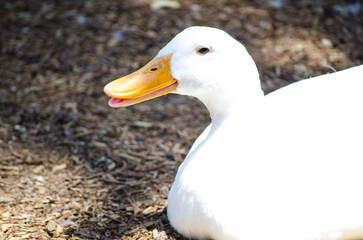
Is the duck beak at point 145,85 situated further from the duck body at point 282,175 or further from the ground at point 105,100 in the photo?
the ground at point 105,100

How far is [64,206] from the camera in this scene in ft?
10.8

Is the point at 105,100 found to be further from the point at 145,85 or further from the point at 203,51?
the point at 203,51

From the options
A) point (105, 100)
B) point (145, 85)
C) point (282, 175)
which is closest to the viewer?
point (282, 175)

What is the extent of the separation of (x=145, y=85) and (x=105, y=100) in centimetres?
165

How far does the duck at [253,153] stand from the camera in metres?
2.63

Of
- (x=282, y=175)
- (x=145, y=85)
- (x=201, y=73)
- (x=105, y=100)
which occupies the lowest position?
(x=105, y=100)

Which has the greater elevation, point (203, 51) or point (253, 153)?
point (203, 51)

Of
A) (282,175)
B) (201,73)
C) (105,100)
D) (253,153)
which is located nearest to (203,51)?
(201,73)

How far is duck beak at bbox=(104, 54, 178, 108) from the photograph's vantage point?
2.77m

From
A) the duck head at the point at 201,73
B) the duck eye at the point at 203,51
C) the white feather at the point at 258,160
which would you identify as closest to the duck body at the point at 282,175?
the white feather at the point at 258,160

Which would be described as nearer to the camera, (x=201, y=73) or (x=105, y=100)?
(x=201, y=73)

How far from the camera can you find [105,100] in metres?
4.40

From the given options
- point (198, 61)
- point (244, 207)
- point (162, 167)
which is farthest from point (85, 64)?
point (244, 207)

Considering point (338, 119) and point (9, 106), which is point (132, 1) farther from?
point (338, 119)
